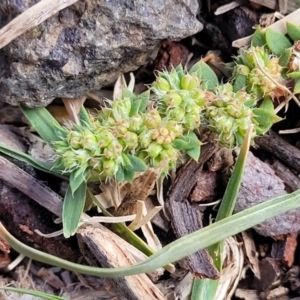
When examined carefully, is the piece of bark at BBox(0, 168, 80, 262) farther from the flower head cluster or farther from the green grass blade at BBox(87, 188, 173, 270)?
the flower head cluster

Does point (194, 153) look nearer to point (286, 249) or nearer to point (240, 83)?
point (240, 83)

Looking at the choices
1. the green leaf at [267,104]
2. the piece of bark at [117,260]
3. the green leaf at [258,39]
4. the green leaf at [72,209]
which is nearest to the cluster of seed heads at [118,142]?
the green leaf at [72,209]

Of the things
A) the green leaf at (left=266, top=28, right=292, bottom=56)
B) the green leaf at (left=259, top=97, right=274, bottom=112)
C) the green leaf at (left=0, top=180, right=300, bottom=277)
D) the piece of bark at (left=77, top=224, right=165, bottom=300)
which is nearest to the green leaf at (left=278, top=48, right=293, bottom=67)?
the green leaf at (left=266, top=28, right=292, bottom=56)

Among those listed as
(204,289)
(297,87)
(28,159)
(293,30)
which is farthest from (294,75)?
(28,159)

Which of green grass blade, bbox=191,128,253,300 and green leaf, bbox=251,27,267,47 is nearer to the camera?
green grass blade, bbox=191,128,253,300

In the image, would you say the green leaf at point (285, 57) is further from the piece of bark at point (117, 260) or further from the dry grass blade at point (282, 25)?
the piece of bark at point (117, 260)

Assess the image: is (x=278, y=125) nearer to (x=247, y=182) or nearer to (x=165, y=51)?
(x=247, y=182)
